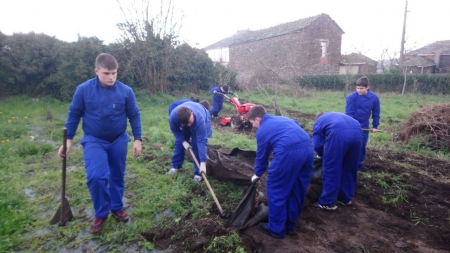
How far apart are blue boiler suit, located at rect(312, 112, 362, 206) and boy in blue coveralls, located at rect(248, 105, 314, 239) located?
0.67 metres

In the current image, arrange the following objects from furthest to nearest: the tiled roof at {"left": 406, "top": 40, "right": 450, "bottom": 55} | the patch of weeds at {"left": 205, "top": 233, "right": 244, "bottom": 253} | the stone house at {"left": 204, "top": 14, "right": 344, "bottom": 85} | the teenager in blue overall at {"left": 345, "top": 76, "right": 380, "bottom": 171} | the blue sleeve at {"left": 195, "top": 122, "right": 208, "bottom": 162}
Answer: the tiled roof at {"left": 406, "top": 40, "right": 450, "bottom": 55}, the stone house at {"left": 204, "top": 14, "right": 344, "bottom": 85}, the teenager in blue overall at {"left": 345, "top": 76, "right": 380, "bottom": 171}, the blue sleeve at {"left": 195, "top": 122, "right": 208, "bottom": 162}, the patch of weeds at {"left": 205, "top": 233, "right": 244, "bottom": 253}

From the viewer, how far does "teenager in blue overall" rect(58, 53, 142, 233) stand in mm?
3021

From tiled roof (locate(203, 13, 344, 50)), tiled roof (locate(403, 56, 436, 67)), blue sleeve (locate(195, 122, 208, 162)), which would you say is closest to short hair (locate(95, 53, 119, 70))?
blue sleeve (locate(195, 122, 208, 162))

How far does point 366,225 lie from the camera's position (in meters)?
3.49

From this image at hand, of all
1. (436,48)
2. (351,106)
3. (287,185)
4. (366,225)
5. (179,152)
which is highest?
(436,48)

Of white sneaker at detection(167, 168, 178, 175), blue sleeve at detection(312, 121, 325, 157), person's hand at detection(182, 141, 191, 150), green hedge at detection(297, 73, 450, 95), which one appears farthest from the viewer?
green hedge at detection(297, 73, 450, 95)

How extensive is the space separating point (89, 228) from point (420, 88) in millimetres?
20395

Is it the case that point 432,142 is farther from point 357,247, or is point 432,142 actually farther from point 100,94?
point 100,94

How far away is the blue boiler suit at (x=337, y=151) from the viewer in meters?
3.57

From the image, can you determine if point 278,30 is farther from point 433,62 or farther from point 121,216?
point 121,216

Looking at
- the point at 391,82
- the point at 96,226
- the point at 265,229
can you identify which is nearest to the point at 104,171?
the point at 96,226

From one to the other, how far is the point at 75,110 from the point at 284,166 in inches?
91.4

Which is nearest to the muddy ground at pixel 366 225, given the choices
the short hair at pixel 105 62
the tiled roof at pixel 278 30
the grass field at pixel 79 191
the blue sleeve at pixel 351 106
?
the grass field at pixel 79 191

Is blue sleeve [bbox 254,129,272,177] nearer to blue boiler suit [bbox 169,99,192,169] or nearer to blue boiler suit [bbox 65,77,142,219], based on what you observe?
blue boiler suit [bbox 65,77,142,219]
